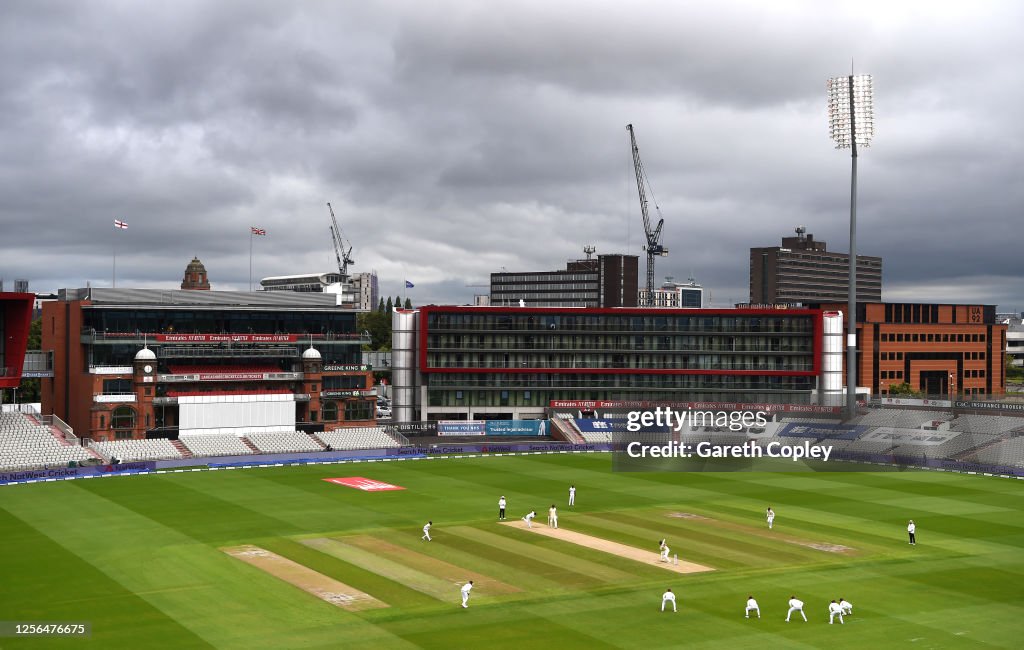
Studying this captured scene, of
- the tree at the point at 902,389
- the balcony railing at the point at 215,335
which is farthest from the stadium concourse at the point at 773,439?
the tree at the point at 902,389

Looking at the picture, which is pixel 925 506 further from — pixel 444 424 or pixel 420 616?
pixel 444 424

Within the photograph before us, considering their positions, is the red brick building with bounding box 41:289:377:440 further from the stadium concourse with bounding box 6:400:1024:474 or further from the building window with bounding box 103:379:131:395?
the stadium concourse with bounding box 6:400:1024:474

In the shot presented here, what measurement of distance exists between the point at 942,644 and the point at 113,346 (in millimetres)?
85867

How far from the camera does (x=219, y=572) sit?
172 feet

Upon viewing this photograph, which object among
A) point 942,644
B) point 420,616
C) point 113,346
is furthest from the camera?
point 113,346

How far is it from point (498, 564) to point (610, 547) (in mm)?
7580

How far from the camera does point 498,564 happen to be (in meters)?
54.3

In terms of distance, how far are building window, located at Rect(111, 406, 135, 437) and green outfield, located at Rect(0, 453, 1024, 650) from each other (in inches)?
731

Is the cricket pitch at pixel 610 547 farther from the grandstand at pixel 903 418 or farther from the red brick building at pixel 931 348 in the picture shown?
the red brick building at pixel 931 348

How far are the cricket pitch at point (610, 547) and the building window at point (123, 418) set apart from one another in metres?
52.3

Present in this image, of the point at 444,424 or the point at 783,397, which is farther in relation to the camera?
the point at 783,397

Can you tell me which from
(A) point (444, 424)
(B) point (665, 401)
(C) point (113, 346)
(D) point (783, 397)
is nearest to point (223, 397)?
(C) point (113, 346)

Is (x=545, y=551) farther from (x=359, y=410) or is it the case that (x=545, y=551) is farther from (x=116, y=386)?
(x=359, y=410)

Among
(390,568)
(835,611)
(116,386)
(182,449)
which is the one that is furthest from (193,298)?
(835,611)
